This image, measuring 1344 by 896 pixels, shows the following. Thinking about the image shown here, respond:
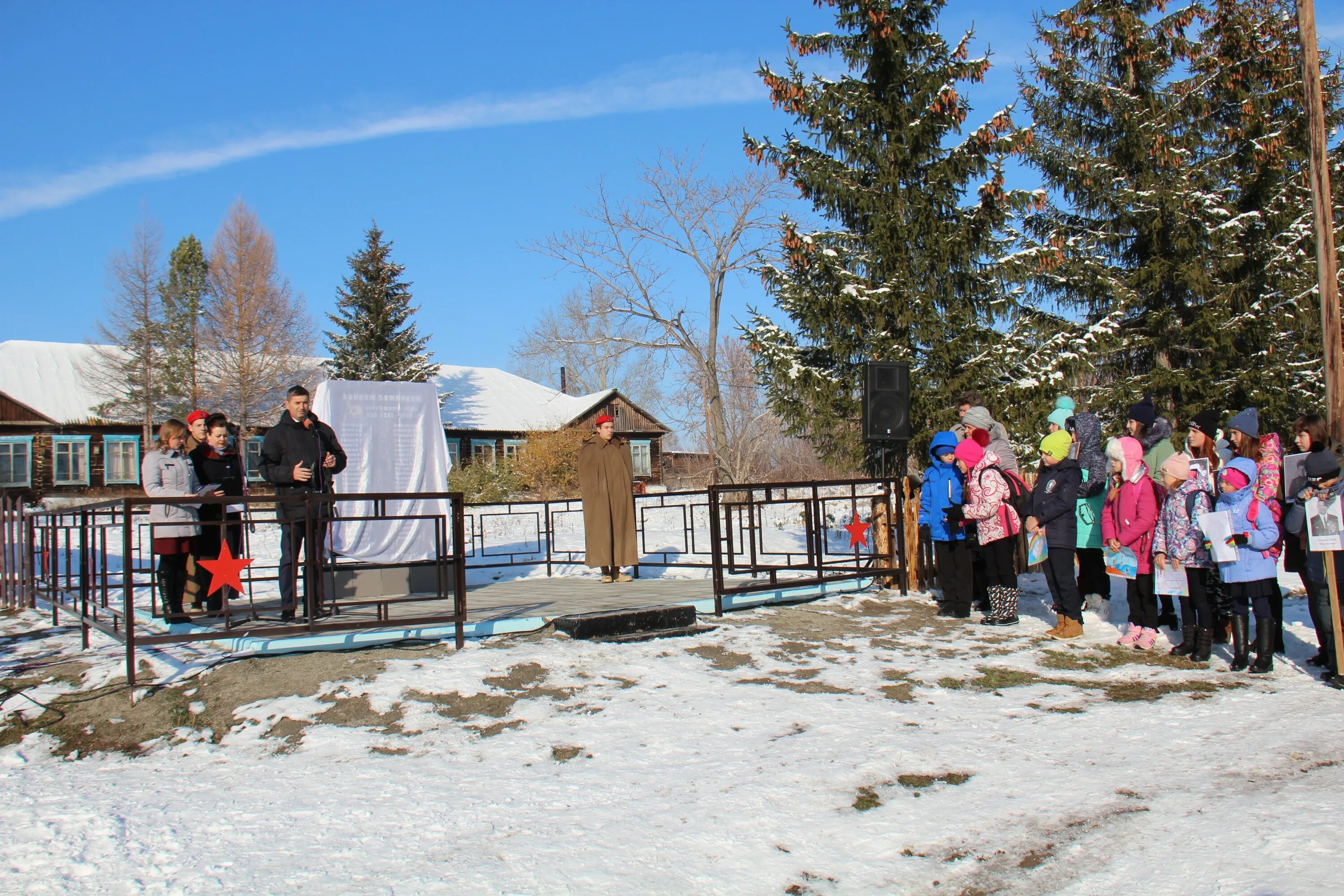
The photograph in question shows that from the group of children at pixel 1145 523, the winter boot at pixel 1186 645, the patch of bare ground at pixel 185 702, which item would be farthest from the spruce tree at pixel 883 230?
the patch of bare ground at pixel 185 702

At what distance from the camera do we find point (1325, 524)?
538cm

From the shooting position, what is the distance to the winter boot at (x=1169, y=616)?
694cm

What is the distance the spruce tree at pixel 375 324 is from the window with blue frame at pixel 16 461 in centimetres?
999

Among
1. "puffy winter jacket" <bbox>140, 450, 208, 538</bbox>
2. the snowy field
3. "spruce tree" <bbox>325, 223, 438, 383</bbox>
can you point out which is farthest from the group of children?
"spruce tree" <bbox>325, 223, 438, 383</bbox>

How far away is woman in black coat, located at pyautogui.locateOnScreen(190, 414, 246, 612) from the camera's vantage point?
24.0 ft

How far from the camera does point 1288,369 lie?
53.3 feet

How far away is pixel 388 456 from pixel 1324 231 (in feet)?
37.6

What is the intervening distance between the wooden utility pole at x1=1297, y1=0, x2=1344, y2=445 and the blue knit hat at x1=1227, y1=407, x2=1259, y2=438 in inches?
255

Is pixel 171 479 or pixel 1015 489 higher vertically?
pixel 171 479

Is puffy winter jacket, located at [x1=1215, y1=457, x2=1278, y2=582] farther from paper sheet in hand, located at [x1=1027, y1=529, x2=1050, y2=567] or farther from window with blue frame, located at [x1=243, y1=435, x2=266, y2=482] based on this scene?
window with blue frame, located at [x1=243, y1=435, x2=266, y2=482]

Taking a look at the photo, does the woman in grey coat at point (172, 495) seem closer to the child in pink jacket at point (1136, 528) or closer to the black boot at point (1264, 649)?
the child in pink jacket at point (1136, 528)

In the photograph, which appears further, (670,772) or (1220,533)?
(1220,533)

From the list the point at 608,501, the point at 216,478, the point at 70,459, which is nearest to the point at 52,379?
Answer: the point at 70,459

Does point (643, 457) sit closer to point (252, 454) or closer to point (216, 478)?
point (252, 454)
